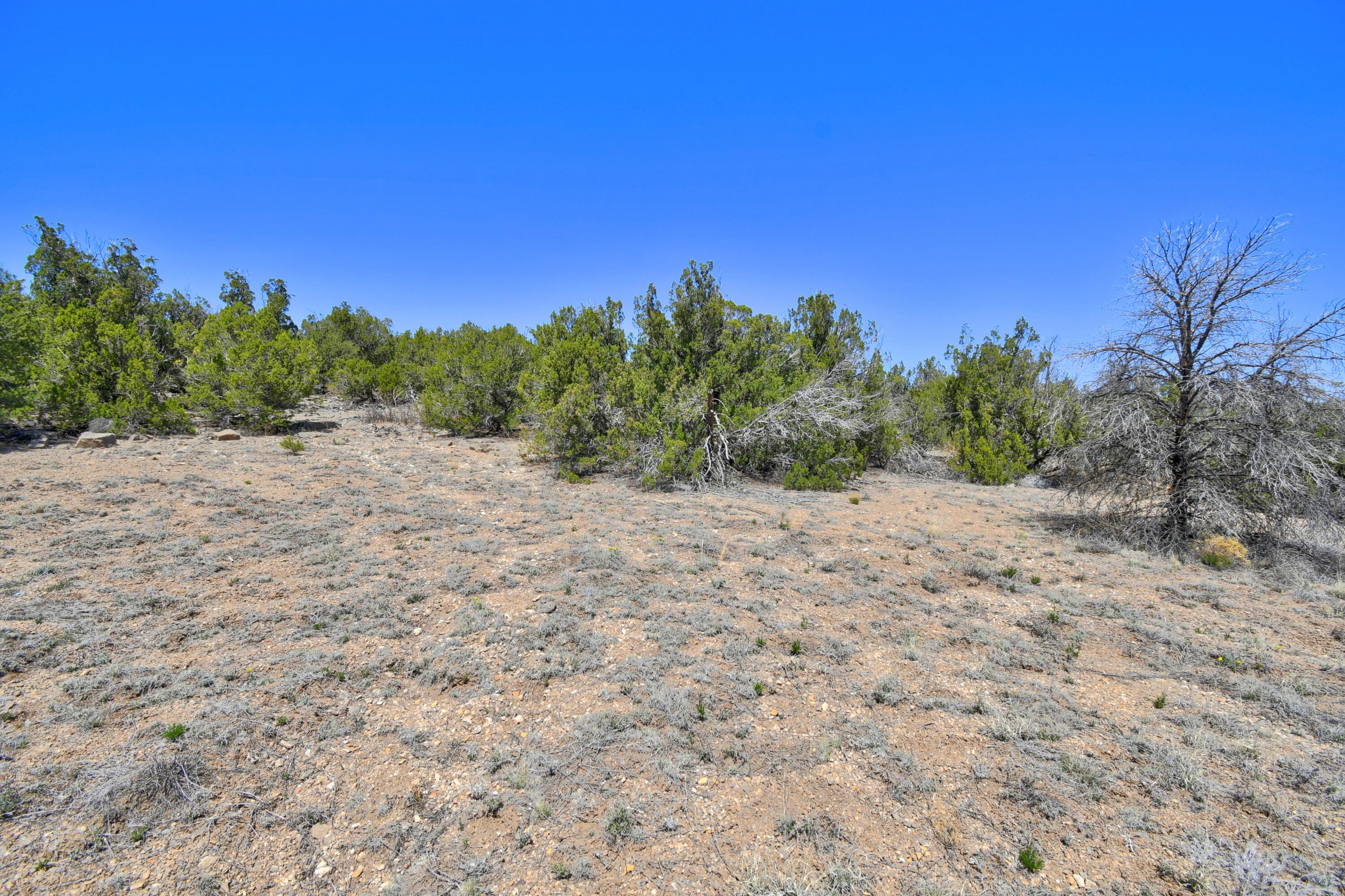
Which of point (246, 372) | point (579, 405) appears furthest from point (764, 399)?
point (246, 372)

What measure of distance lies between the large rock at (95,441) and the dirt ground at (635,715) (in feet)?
17.9

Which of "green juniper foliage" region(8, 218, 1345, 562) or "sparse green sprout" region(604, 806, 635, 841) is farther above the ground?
"green juniper foliage" region(8, 218, 1345, 562)

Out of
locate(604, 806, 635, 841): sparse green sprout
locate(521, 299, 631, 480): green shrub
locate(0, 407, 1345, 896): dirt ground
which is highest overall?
locate(521, 299, 631, 480): green shrub

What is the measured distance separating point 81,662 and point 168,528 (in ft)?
12.5

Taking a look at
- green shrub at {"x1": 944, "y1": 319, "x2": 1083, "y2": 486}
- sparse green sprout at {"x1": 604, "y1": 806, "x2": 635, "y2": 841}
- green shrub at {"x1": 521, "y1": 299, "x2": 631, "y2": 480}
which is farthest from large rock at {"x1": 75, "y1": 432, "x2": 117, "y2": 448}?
green shrub at {"x1": 944, "y1": 319, "x2": 1083, "y2": 486}

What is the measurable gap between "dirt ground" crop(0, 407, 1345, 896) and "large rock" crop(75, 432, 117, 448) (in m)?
5.46

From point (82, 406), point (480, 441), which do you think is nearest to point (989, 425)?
point (480, 441)

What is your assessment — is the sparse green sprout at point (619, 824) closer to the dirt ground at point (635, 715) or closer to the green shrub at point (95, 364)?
the dirt ground at point (635, 715)

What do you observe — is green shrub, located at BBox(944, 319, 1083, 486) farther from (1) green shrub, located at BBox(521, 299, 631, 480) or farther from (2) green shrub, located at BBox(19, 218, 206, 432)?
(2) green shrub, located at BBox(19, 218, 206, 432)

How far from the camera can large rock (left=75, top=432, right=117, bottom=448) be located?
40.0ft

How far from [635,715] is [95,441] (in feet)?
53.7

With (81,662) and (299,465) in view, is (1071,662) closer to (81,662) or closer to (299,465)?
(81,662)

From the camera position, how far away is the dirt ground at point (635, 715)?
282 cm

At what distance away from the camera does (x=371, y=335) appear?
31.1 meters
